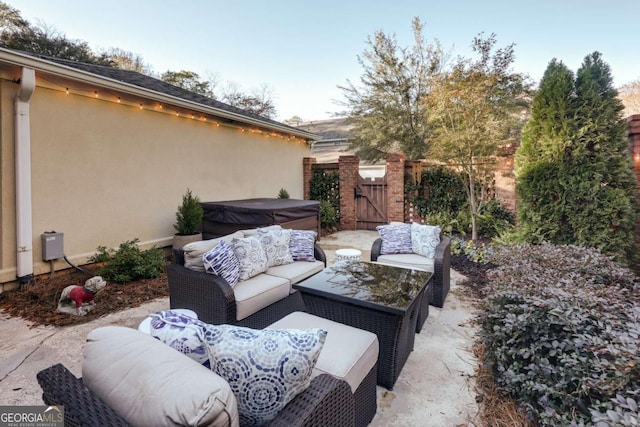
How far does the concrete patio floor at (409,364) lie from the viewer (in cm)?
212

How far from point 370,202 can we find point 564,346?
25.3ft

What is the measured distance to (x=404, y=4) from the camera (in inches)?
327

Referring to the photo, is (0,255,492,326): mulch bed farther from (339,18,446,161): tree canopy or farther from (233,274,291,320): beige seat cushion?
(339,18,446,161): tree canopy

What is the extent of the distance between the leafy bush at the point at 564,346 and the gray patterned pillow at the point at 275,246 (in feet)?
7.30

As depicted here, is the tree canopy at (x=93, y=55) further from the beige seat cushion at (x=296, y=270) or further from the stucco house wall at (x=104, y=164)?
the beige seat cushion at (x=296, y=270)

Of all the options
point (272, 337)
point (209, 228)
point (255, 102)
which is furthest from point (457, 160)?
point (255, 102)

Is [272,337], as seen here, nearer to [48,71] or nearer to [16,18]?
[48,71]

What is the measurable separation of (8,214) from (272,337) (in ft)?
15.6

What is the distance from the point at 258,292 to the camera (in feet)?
9.89

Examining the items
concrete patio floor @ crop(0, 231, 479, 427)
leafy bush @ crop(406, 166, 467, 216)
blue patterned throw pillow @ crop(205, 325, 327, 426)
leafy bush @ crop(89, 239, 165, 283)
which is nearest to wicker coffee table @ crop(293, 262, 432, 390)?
concrete patio floor @ crop(0, 231, 479, 427)

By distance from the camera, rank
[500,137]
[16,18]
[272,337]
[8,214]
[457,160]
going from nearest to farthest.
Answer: [272,337]
[8,214]
[500,137]
[457,160]
[16,18]

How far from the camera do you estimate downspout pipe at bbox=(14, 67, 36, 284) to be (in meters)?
4.07

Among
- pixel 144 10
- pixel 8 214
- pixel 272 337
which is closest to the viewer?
pixel 272 337

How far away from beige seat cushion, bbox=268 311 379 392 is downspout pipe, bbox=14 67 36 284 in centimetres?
401
